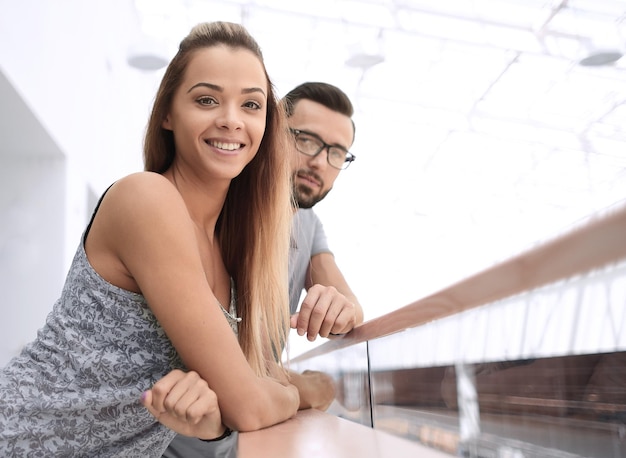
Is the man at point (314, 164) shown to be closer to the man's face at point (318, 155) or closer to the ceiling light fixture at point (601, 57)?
the man's face at point (318, 155)

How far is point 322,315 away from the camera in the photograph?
4.28 ft

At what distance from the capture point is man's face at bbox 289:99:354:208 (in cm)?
223

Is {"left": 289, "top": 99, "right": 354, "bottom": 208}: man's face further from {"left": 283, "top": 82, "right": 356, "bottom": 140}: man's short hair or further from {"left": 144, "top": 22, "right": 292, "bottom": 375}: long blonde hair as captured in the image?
{"left": 144, "top": 22, "right": 292, "bottom": 375}: long blonde hair

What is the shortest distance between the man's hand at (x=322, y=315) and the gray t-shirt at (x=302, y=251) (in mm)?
716

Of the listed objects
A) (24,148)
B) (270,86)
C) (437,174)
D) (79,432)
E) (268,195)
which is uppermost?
(437,174)

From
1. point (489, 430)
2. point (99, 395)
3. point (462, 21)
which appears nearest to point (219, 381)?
point (99, 395)

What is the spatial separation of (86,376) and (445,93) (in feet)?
38.0

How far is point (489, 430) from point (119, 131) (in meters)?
7.95

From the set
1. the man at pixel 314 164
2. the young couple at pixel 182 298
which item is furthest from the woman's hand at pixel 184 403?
the man at pixel 314 164

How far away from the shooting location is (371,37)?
10.4m

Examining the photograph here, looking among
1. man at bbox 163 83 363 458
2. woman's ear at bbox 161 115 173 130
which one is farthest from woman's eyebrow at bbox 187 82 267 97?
man at bbox 163 83 363 458

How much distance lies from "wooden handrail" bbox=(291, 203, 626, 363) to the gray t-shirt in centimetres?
129

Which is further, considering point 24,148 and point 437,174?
point 437,174

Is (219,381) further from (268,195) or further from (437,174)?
(437,174)
